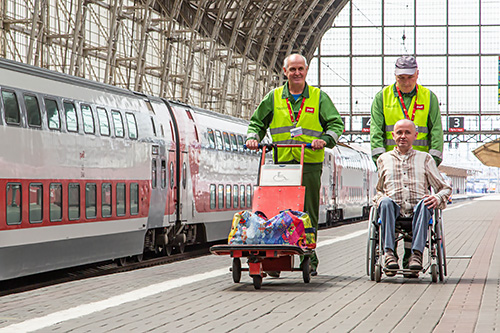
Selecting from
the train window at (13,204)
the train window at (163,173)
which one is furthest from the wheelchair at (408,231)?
the train window at (163,173)

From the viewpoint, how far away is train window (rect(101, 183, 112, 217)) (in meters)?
13.7

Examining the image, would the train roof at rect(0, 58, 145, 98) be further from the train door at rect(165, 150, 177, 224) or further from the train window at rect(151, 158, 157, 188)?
the train door at rect(165, 150, 177, 224)

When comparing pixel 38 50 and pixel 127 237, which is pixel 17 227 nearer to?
pixel 127 237

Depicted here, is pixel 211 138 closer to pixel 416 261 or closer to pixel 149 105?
pixel 149 105

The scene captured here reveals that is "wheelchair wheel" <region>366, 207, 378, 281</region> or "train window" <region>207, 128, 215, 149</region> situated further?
"train window" <region>207, 128, 215, 149</region>

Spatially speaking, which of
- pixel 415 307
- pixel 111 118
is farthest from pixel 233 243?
pixel 111 118

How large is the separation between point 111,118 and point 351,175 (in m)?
25.3

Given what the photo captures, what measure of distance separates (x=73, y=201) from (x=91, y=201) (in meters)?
0.62

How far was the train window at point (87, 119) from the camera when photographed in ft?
43.3

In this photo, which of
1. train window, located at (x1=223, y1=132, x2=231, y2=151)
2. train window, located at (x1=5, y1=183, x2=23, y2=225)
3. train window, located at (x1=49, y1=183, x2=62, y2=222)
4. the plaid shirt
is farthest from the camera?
train window, located at (x1=223, y1=132, x2=231, y2=151)

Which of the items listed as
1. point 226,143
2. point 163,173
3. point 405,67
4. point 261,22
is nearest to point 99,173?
point 163,173

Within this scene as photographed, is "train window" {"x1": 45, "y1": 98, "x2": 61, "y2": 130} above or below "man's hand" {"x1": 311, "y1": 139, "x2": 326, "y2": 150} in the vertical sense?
above

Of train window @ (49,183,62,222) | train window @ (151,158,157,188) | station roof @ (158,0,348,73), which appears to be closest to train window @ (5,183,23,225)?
train window @ (49,183,62,222)

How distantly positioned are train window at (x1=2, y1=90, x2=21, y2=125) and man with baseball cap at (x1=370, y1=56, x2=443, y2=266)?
4.61 m
